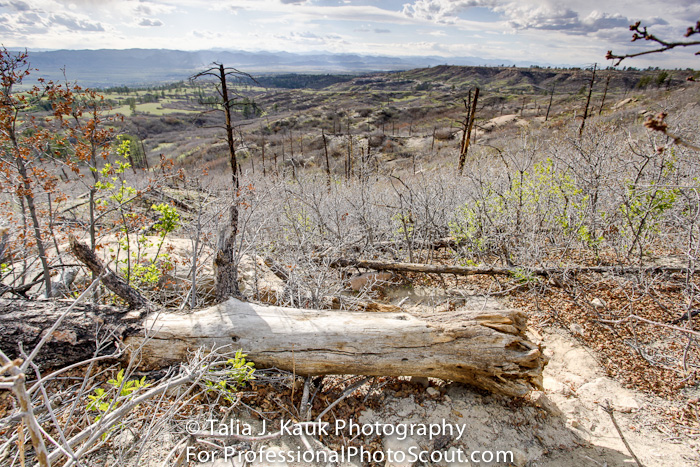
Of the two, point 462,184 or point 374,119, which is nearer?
point 462,184

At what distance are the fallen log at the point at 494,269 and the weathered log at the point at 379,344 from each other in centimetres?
217

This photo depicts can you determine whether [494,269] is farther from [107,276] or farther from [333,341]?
[107,276]

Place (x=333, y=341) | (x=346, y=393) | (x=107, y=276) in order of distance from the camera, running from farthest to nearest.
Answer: (x=107, y=276) → (x=333, y=341) → (x=346, y=393)

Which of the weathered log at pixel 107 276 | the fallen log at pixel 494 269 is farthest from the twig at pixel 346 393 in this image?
the fallen log at pixel 494 269

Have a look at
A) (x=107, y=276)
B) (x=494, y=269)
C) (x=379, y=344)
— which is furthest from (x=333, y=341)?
(x=494, y=269)

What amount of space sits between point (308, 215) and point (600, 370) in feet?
23.2

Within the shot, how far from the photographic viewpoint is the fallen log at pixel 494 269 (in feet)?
17.5

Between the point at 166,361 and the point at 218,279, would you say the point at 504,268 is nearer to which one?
the point at 218,279

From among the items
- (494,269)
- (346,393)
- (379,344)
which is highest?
(379,344)

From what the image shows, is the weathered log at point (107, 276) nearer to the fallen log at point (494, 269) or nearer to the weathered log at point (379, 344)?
the weathered log at point (379, 344)

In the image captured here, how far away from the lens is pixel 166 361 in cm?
370

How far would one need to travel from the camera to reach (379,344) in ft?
11.8

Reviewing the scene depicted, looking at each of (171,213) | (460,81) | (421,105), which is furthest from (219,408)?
(460,81)

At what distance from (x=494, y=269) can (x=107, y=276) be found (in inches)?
228
